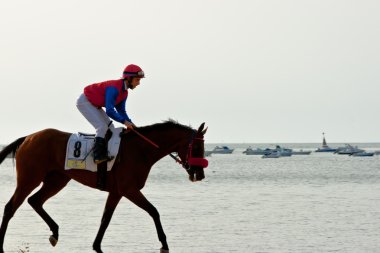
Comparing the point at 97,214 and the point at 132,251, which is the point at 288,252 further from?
the point at 97,214

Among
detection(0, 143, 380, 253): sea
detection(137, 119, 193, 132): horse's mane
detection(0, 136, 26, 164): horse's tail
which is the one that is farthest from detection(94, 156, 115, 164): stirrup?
detection(0, 143, 380, 253): sea

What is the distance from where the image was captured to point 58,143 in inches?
602

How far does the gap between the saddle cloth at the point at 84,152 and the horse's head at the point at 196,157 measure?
1209mm

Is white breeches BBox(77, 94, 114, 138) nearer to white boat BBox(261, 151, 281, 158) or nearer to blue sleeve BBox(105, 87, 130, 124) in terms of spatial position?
blue sleeve BBox(105, 87, 130, 124)

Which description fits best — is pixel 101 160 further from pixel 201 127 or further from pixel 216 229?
pixel 216 229

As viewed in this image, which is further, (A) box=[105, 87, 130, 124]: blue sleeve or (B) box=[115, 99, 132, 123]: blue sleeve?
(B) box=[115, 99, 132, 123]: blue sleeve

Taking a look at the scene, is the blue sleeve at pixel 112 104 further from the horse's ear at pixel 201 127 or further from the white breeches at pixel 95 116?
the horse's ear at pixel 201 127

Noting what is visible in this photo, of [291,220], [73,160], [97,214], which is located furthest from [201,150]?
[97,214]

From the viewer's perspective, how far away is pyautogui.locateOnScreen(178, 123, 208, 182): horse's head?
47.6 ft

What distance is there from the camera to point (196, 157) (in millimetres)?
14547

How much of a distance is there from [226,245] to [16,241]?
4.89 meters

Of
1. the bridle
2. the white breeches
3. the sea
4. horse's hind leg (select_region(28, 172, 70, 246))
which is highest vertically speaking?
the white breeches

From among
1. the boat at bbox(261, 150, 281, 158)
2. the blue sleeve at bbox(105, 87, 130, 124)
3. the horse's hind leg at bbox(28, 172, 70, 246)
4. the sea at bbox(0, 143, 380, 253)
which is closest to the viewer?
the blue sleeve at bbox(105, 87, 130, 124)

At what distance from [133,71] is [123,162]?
1.53 meters
